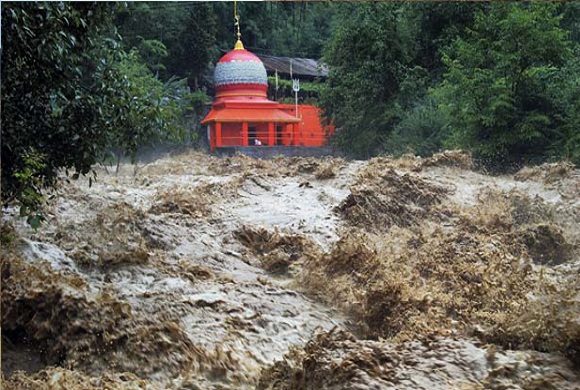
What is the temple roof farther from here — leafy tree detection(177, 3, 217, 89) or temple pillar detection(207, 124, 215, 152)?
leafy tree detection(177, 3, 217, 89)

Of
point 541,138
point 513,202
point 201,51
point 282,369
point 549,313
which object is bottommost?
point 282,369

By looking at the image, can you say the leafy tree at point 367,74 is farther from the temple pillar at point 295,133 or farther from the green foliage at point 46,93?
the green foliage at point 46,93

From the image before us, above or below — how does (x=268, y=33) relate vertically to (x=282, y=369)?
above

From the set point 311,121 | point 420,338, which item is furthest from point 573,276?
point 311,121

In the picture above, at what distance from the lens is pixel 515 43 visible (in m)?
3.72

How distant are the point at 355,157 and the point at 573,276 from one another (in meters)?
1.18

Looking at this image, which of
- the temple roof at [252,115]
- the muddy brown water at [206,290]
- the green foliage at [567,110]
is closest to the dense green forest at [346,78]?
the green foliage at [567,110]

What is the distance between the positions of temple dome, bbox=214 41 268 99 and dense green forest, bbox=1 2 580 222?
5 cm

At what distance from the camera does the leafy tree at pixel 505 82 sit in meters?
3.64

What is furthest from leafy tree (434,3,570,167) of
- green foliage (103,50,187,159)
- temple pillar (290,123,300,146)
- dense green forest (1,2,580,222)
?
green foliage (103,50,187,159)

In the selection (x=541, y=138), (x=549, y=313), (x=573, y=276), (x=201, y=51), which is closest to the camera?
(x=549, y=313)

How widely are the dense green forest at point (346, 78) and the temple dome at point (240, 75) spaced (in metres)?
0.05

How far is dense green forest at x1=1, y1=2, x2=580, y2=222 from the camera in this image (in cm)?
360

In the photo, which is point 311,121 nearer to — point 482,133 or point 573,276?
point 482,133
